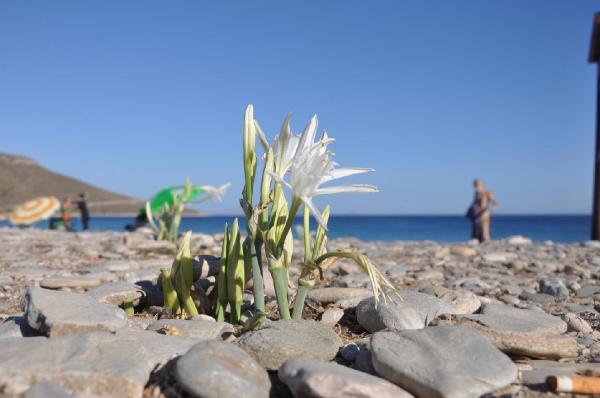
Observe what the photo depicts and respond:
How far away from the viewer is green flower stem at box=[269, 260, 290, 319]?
96.7 inches

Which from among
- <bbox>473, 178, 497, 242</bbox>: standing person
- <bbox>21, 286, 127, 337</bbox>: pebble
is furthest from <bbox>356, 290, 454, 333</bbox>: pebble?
<bbox>473, 178, 497, 242</bbox>: standing person

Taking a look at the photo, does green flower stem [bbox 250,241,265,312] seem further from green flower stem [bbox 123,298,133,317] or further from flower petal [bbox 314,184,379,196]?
green flower stem [bbox 123,298,133,317]

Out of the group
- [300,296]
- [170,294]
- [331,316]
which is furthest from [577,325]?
[170,294]

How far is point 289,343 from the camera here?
207 centimetres

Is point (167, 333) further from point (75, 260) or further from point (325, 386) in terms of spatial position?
point (75, 260)

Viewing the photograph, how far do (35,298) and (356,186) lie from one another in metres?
1.44

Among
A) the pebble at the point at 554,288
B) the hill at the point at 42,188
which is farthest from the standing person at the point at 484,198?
the hill at the point at 42,188

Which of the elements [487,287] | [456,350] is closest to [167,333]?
[456,350]

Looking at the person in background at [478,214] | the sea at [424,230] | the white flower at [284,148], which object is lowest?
the sea at [424,230]

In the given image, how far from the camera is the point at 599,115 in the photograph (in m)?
10.1

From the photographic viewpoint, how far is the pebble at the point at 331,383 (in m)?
1.67

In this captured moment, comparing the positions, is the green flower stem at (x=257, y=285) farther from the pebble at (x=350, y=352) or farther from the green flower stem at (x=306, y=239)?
the pebble at (x=350, y=352)

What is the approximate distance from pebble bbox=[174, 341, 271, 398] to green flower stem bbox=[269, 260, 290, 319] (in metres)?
0.58

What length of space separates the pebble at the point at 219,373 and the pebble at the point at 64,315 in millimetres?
505
